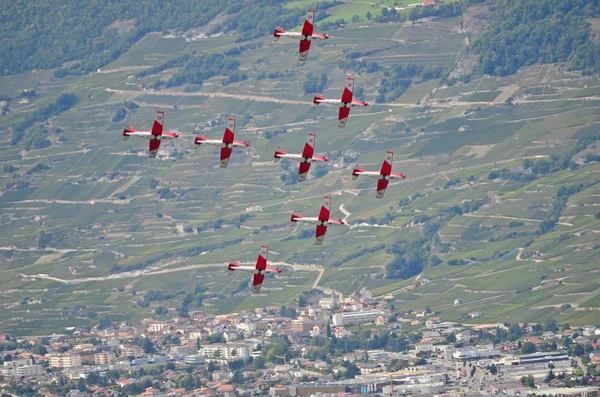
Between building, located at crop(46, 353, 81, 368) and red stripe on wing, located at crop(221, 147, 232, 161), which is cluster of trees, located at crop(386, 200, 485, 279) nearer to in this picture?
building, located at crop(46, 353, 81, 368)

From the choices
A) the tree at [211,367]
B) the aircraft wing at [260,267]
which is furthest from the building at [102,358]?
the aircraft wing at [260,267]

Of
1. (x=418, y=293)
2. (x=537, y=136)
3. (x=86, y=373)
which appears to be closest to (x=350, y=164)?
(x=537, y=136)

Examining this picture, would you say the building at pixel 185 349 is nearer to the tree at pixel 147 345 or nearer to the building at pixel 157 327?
the tree at pixel 147 345

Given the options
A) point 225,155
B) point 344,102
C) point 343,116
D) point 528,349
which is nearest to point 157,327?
point 528,349

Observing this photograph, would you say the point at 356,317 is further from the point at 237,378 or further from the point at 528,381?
the point at 528,381

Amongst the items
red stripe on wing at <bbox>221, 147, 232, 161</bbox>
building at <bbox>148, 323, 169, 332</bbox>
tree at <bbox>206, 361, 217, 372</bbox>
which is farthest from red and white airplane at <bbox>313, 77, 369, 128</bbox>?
building at <bbox>148, 323, 169, 332</bbox>

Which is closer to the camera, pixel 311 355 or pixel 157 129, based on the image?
pixel 157 129
